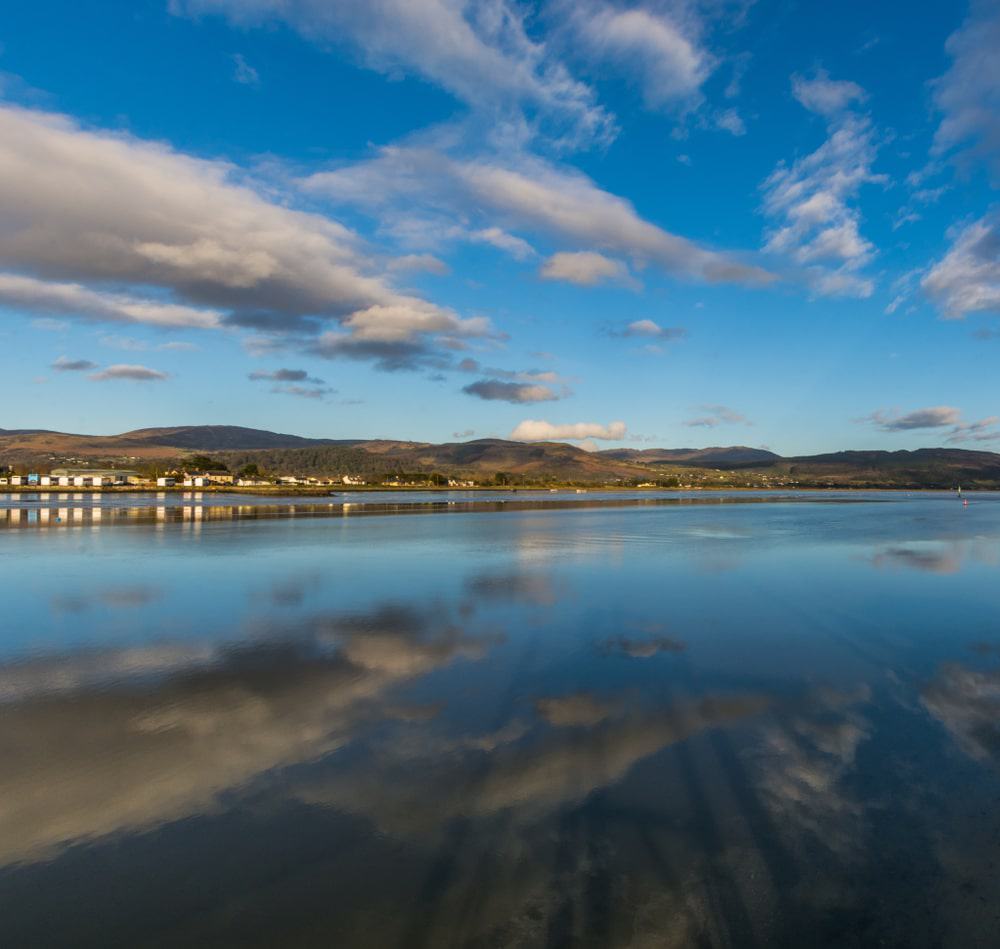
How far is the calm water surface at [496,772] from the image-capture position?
468 centimetres

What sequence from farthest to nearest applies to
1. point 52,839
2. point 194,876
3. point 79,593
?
point 79,593 → point 52,839 → point 194,876

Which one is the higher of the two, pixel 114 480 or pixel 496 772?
pixel 114 480

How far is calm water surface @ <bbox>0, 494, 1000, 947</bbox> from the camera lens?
4.68 metres

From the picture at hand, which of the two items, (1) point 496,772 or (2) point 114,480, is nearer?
(1) point 496,772

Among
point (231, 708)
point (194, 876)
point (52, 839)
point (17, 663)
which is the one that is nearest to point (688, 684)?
point (231, 708)

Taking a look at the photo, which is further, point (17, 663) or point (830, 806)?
point (17, 663)

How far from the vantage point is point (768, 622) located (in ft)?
46.7

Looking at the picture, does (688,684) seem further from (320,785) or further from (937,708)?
(320,785)

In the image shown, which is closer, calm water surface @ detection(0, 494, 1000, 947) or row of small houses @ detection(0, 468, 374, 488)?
calm water surface @ detection(0, 494, 1000, 947)

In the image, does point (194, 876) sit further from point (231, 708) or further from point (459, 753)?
point (231, 708)

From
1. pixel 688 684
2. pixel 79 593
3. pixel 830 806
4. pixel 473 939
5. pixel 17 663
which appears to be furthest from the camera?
pixel 79 593

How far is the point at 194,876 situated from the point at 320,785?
155cm

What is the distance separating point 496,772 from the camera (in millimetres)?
6805

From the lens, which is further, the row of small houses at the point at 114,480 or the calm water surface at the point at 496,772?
the row of small houses at the point at 114,480
